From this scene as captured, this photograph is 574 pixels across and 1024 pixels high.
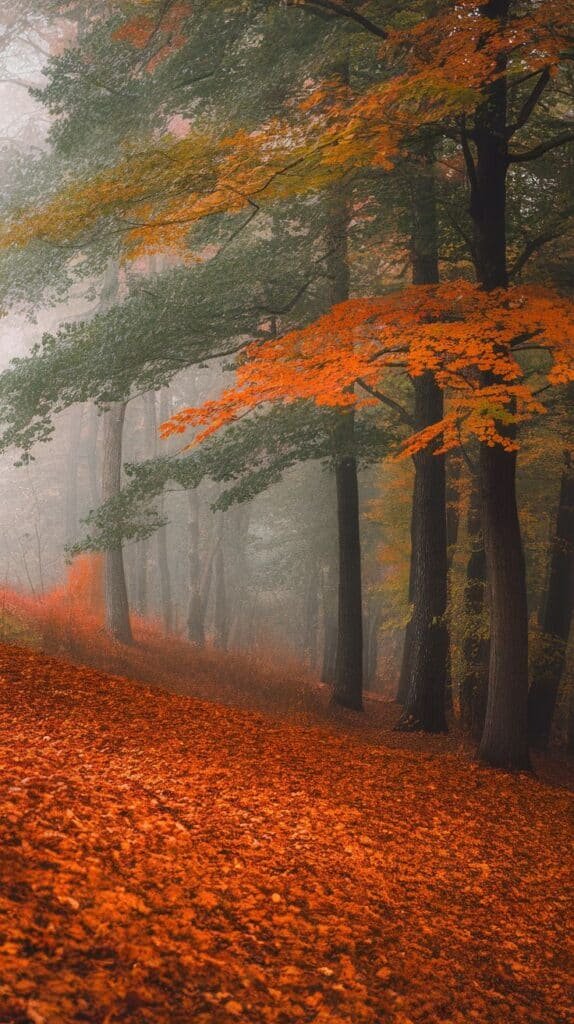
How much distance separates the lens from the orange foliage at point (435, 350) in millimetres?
6898

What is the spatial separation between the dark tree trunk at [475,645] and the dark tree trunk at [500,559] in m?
2.85

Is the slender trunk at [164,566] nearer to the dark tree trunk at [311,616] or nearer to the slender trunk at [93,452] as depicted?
the slender trunk at [93,452]

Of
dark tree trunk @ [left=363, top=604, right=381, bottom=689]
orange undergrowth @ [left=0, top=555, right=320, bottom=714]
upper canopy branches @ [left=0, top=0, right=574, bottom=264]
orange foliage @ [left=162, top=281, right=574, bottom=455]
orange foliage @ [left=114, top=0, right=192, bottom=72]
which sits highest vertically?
orange foliage @ [left=114, top=0, right=192, bottom=72]

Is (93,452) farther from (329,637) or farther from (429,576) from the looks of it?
(429,576)

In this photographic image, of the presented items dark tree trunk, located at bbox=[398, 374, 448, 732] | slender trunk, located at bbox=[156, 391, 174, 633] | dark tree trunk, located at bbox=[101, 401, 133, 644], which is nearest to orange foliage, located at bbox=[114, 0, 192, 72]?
dark tree trunk, located at bbox=[398, 374, 448, 732]

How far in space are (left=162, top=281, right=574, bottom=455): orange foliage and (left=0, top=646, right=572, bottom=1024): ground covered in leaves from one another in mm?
3271

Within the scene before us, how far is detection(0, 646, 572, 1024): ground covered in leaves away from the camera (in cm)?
275

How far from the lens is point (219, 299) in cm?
1139

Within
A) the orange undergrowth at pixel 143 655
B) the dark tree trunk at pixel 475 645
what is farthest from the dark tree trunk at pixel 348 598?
the dark tree trunk at pixel 475 645

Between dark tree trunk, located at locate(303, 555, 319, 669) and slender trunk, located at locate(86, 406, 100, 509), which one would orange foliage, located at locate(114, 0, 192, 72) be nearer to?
slender trunk, located at locate(86, 406, 100, 509)

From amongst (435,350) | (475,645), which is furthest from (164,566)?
(435,350)

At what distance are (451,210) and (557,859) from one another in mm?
7819

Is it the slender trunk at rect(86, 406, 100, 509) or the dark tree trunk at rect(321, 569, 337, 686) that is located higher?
the slender trunk at rect(86, 406, 100, 509)

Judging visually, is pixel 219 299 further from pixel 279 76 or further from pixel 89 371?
pixel 279 76
